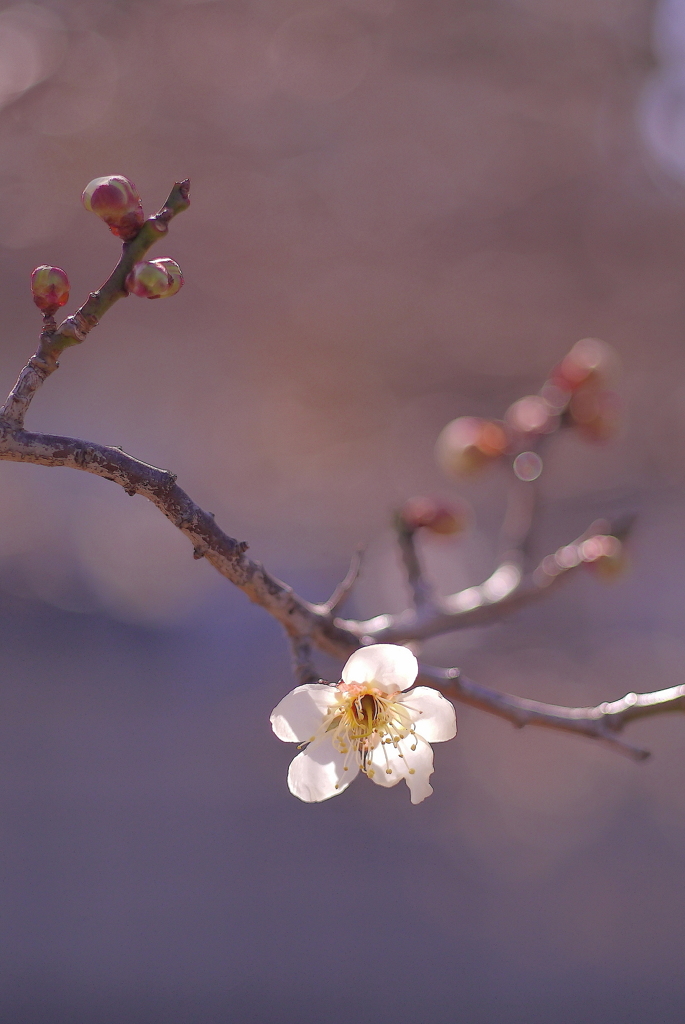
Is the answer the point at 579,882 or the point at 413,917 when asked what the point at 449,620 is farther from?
the point at 579,882

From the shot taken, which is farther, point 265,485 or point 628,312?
point 628,312

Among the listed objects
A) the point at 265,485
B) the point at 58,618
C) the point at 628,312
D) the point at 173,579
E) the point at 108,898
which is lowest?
the point at 108,898

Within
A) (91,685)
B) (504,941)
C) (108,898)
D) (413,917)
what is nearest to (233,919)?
(108,898)

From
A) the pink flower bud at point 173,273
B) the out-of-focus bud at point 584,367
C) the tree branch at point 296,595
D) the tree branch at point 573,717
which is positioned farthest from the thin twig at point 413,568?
the pink flower bud at point 173,273

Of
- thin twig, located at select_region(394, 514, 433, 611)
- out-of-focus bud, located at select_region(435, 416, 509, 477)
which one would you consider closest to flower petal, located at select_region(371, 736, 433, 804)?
thin twig, located at select_region(394, 514, 433, 611)

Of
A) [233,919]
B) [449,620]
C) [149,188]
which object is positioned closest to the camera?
[449,620]

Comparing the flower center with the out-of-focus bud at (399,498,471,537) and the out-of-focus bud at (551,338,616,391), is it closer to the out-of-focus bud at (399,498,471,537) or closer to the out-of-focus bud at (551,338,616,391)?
the out-of-focus bud at (399,498,471,537)
